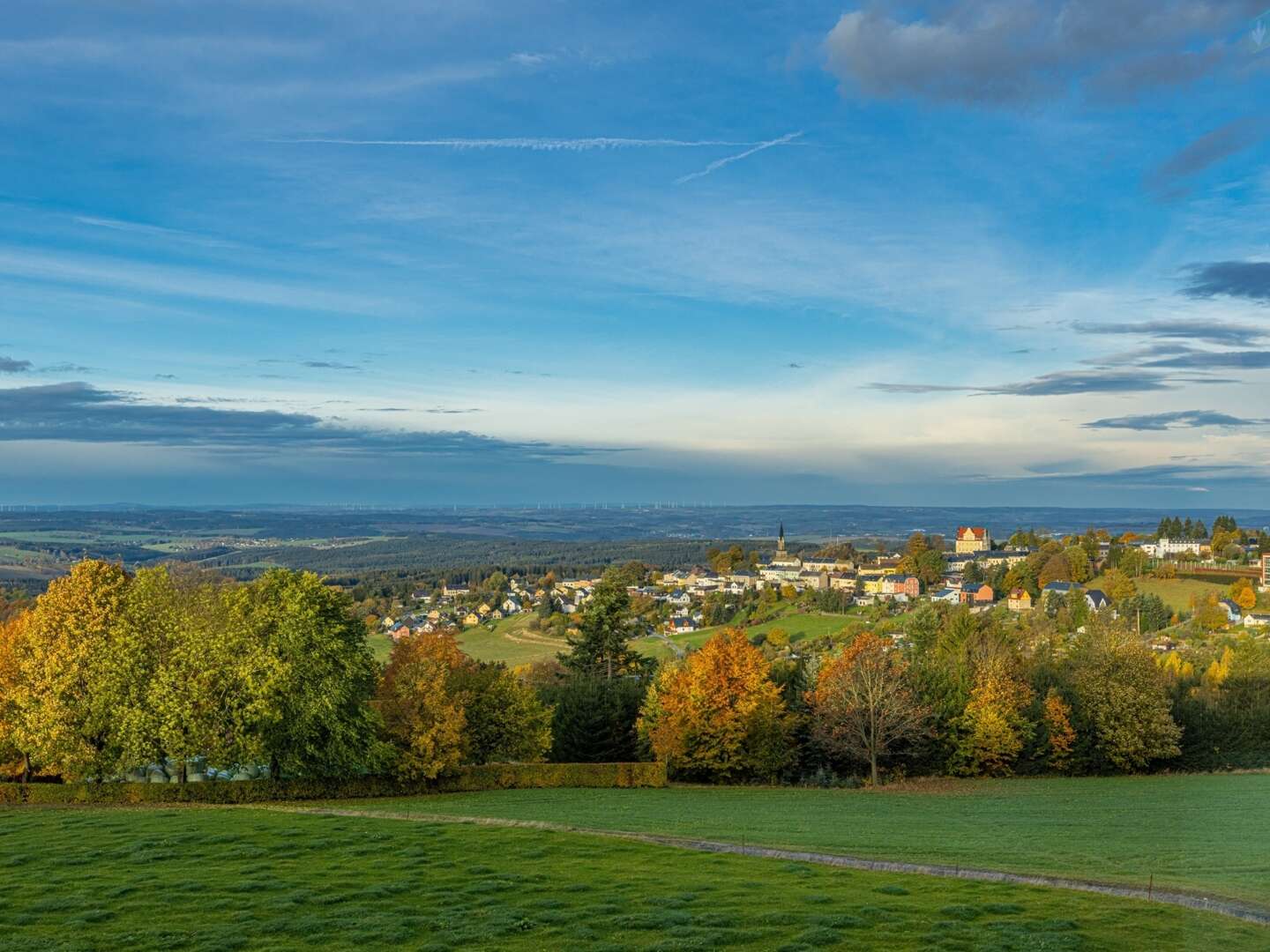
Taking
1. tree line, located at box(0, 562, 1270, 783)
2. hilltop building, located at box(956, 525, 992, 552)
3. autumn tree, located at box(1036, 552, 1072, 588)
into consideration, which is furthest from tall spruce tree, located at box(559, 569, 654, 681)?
hilltop building, located at box(956, 525, 992, 552)

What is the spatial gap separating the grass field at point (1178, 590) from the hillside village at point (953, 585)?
4.68 ft

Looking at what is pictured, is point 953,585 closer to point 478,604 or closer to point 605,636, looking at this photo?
point 478,604

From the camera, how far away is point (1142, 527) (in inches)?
3851

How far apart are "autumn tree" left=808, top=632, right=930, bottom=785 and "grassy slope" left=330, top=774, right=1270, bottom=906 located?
2.68 metres

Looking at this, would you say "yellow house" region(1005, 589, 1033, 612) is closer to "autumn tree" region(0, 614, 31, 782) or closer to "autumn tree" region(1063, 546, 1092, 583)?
"autumn tree" region(1063, 546, 1092, 583)

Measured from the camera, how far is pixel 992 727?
44.8 meters

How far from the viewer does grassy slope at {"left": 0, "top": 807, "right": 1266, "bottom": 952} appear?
1330cm

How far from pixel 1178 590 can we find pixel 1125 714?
68227mm

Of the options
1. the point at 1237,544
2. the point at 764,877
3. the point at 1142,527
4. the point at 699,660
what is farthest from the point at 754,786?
the point at 1237,544

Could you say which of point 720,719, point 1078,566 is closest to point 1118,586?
point 1078,566

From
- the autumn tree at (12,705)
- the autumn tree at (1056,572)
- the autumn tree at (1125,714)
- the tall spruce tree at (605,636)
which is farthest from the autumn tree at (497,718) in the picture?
the autumn tree at (1056,572)

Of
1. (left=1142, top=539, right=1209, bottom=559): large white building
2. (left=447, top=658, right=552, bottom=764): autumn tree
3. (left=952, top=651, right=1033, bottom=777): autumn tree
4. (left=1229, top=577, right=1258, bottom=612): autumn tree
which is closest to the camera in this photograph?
(left=447, top=658, right=552, bottom=764): autumn tree

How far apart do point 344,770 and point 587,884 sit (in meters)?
21.2

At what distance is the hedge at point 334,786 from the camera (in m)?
32.7
